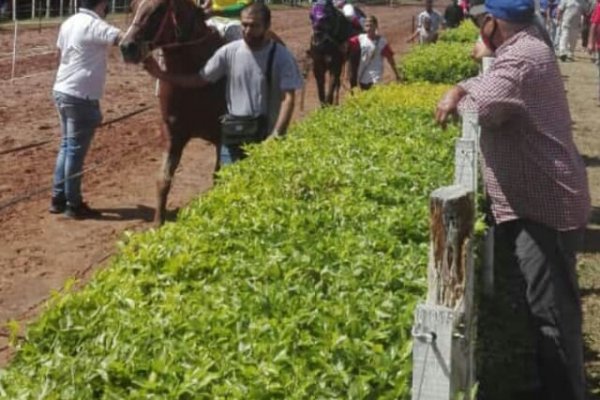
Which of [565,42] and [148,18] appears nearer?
[148,18]

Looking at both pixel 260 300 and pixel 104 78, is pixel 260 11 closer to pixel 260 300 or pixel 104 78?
pixel 104 78

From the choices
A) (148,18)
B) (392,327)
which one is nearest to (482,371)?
(392,327)

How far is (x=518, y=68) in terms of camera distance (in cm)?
561

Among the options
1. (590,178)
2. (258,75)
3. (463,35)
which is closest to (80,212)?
(258,75)

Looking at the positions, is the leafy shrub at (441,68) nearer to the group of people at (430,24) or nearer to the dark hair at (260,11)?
the dark hair at (260,11)

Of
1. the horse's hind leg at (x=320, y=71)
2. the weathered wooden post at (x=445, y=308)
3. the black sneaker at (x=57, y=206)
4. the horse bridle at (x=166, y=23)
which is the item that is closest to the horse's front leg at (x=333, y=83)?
the horse's hind leg at (x=320, y=71)

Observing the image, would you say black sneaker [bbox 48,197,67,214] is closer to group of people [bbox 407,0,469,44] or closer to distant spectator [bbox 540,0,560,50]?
group of people [bbox 407,0,469,44]

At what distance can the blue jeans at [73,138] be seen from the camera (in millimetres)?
10805

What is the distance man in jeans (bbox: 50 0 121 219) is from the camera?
34.9ft

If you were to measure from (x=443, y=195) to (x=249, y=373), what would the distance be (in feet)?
2.47

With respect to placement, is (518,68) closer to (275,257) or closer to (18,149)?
(275,257)

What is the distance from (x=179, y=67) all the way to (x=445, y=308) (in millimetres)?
7171

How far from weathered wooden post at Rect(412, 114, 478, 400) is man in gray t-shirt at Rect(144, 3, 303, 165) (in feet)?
16.8

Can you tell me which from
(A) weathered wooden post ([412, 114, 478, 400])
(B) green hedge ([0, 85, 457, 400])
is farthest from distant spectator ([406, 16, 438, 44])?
(A) weathered wooden post ([412, 114, 478, 400])
